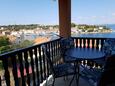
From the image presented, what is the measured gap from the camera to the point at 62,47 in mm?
4547

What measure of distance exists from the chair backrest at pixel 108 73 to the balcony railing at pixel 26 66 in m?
1.47

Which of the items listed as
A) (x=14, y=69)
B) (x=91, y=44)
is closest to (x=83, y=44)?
(x=91, y=44)

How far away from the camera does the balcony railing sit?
257 cm

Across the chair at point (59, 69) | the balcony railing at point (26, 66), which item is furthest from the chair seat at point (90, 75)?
the balcony railing at point (26, 66)

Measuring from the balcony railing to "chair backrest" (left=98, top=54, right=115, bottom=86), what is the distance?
147cm

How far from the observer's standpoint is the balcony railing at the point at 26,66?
2.57m

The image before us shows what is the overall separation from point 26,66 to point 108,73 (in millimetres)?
1882

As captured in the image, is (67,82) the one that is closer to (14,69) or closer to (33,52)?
(33,52)

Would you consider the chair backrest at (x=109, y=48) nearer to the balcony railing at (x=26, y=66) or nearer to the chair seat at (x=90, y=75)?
the chair seat at (x=90, y=75)

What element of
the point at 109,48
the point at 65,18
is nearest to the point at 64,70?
the point at 109,48

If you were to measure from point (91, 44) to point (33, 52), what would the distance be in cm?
220

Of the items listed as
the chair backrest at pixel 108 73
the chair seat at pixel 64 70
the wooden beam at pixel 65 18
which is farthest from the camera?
the wooden beam at pixel 65 18

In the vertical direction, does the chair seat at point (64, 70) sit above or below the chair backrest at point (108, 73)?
below

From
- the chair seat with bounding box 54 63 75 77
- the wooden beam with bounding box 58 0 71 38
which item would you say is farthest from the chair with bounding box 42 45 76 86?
the wooden beam with bounding box 58 0 71 38
